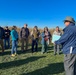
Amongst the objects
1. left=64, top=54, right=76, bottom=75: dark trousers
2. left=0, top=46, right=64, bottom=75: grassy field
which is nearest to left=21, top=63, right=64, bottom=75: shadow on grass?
left=0, top=46, right=64, bottom=75: grassy field

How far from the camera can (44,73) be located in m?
10.7

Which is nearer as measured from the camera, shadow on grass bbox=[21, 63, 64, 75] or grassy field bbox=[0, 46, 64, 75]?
shadow on grass bbox=[21, 63, 64, 75]

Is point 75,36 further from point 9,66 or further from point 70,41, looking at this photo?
point 9,66

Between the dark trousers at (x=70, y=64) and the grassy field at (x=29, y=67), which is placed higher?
the dark trousers at (x=70, y=64)

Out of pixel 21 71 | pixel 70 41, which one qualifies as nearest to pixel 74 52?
pixel 70 41

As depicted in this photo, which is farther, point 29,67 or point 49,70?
point 29,67

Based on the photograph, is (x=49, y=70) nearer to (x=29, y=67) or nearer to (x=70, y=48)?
(x=29, y=67)

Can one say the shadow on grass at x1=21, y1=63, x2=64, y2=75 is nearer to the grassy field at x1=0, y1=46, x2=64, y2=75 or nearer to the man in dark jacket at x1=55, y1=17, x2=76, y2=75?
the grassy field at x1=0, y1=46, x2=64, y2=75

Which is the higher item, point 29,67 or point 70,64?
point 70,64

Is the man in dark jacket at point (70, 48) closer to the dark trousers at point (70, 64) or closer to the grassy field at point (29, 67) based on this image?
the dark trousers at point (70, 64)

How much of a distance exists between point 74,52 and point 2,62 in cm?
637

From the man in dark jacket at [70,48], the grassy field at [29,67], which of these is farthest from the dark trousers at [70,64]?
the grassy field at [29,67]

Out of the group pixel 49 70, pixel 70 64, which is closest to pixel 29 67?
pixel 49 70

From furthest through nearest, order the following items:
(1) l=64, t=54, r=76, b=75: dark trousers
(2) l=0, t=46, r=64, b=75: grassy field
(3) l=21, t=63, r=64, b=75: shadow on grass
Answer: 1. (2) l=0, t=46, r=64, b=75: grassy field
2. (3) l=21, t=63, r=64, b=75: shadow on grass
3. (1) l=64, t=54, r=76, b=75: dark trousers
